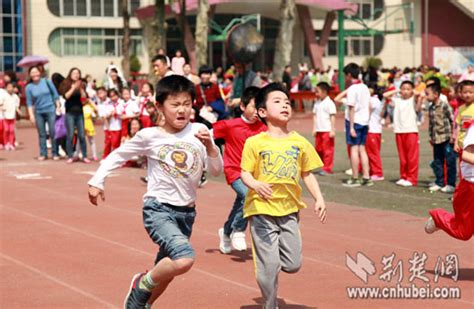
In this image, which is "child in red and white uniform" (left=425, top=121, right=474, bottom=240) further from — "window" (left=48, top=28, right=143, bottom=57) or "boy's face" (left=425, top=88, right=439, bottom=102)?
"window" (left=48, top=28, right=143, bottom=57)

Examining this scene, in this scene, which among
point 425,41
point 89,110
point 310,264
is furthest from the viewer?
point 425,41

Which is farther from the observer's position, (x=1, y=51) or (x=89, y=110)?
(x=1, y=51)

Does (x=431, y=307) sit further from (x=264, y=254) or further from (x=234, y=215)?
(x=234, y=215)

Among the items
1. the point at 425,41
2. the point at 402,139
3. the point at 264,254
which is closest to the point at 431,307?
the point at 264,254

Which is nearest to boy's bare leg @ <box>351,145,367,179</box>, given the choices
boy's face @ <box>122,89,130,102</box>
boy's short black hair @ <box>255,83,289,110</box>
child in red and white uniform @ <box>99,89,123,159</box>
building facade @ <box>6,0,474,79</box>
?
boy's face @ <box>122,89,130,102</box>

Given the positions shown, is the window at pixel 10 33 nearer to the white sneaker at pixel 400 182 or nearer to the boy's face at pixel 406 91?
the boy's face at pixel 406 91

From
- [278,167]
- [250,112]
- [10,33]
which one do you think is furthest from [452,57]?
[278,167]

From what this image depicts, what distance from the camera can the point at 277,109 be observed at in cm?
699

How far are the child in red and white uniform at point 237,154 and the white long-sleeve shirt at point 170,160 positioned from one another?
7.98ft

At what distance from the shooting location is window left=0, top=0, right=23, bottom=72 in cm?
5488

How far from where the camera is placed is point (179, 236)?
21.7 ft

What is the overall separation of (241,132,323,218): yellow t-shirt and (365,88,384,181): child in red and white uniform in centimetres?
917

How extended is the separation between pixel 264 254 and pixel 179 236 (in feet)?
1.93

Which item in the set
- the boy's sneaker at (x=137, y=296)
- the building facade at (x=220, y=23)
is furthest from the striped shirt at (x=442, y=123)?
the building facade at (x=220, y=23)
